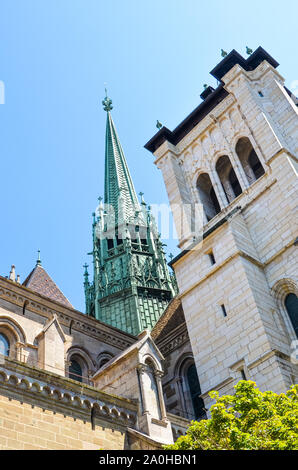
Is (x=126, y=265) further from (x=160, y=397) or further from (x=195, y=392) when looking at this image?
(x=160, y=397)

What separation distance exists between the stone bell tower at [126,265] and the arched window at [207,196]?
10.8m

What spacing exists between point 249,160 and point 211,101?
184 inches

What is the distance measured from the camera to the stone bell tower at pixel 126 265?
Answer: 37.6 metres

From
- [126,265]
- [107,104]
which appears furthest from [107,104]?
[126,265]

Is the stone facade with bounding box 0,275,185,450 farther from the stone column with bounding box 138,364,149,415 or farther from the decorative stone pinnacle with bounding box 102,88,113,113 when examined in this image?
the decorative stone pinnacle with bounding box 102,88,113,113

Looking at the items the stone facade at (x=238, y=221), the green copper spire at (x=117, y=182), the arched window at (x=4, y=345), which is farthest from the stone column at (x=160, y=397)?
the green copper spire at (x=117, y=182)

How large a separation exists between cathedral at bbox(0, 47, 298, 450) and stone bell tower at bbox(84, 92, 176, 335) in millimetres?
1726

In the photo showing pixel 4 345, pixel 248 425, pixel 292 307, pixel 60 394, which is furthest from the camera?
pixel 4 345

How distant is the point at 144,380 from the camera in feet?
53.2

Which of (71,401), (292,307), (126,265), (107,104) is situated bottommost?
(71,401)

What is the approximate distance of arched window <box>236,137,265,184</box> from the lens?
85.6 feet

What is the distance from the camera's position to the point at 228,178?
90.8ft
